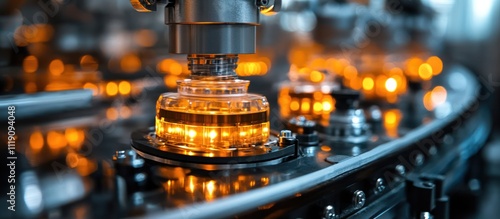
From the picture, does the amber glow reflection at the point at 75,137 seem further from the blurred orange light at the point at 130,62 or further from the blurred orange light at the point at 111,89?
the blurred orange light at the point at 130,62

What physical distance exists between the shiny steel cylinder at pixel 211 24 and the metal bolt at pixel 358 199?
24 centimetres

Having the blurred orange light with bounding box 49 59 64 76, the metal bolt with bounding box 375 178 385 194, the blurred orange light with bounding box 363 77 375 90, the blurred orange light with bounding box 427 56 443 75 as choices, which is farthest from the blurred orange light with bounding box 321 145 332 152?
the blurred orange light with bounding box 427 56 443 75

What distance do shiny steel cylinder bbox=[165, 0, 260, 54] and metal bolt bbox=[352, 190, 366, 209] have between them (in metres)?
0.24

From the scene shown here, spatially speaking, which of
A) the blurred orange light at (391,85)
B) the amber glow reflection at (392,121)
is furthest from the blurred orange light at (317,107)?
the blurred orange light at (391,85)

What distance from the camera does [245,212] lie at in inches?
18.0

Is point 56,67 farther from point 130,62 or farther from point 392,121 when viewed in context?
point 392,121

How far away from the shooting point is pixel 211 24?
60cm

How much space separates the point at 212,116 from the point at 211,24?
12 centimetres

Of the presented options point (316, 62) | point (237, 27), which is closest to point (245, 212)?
point (237, 27)

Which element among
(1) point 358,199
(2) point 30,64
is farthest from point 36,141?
(2) point 30,64

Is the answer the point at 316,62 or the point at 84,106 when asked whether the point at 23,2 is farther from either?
the point at 316,62

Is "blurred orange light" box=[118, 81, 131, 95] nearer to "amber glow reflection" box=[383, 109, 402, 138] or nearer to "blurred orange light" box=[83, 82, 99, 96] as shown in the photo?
"blurred orange light" box=[83, 82, 99, 96]

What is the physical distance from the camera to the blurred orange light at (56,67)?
4.04ft

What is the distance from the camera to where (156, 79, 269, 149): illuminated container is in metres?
0.61
